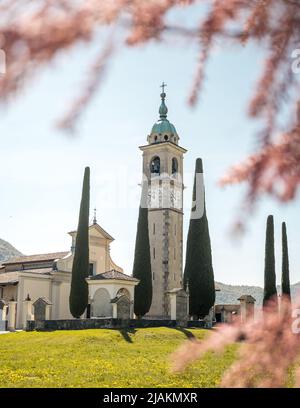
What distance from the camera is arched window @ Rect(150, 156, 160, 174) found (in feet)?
148

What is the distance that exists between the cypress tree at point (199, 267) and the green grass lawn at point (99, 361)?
809 centimetres

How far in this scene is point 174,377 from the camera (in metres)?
12.2

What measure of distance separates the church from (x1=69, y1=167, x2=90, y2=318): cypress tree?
189cm

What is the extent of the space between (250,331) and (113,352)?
687 inches

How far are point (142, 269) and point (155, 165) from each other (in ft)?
41.2

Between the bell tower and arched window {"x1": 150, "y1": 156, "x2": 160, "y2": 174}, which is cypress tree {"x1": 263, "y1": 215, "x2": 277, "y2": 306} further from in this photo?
arched window {"x1": 150, "y1": 156, "x2": 160, "y2": 174}

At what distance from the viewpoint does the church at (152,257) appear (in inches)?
1492

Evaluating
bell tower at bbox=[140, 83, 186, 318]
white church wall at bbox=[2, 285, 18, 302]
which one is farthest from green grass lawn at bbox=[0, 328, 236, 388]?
bell tower at bbox=[140, 83, 186, 318]

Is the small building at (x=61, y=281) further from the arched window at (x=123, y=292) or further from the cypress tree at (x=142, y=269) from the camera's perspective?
the cypress tree at (x=142, y=269)

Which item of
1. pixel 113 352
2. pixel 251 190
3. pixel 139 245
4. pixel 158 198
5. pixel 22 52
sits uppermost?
pixel 158 198

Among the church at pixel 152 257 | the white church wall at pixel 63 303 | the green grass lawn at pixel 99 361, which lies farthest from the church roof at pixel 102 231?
the green grass lawn at pixel 99 361

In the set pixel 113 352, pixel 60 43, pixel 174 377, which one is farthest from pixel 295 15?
pixel 113 352

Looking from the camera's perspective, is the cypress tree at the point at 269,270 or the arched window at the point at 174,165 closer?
the cypress tree at the point at 269,270
